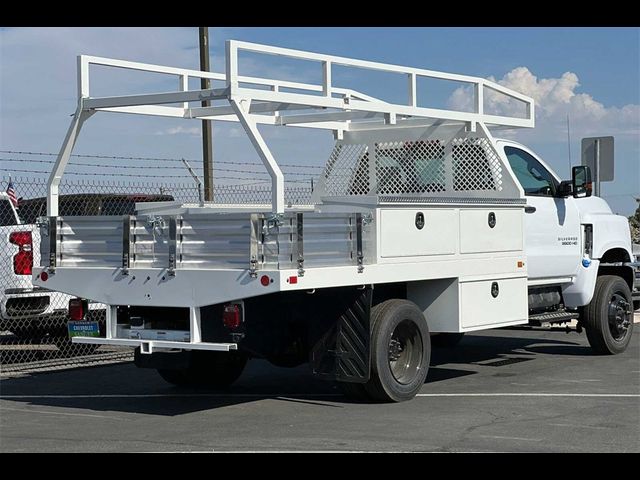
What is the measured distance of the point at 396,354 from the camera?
9.78 m

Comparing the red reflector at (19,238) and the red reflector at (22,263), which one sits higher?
the red reflector at (19,238)

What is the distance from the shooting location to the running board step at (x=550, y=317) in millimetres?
12023

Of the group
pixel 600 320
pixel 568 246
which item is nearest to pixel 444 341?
pixel 600 320

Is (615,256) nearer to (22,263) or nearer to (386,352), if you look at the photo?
(386,352)

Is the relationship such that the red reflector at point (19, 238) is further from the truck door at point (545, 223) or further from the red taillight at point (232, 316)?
the truck door at point (545, 223)

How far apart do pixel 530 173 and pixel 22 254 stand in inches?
217

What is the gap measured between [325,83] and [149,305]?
7.91ft

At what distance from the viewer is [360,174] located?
12227 mm

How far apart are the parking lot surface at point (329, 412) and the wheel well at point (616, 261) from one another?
1102 mm

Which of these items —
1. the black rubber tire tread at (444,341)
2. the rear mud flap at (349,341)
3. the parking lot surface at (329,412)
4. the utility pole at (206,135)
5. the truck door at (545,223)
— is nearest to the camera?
the parking lot surface at (329,412)

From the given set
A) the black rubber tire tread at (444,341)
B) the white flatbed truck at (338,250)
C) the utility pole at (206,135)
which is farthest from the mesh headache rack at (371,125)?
the utility pole at (206,135)
